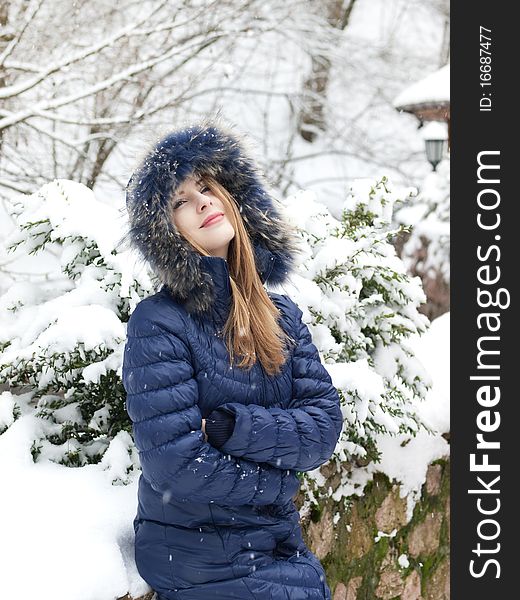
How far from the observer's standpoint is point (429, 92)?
34.4ft

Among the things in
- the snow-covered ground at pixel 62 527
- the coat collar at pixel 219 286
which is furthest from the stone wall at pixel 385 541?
the coat collar at pixel 219 286

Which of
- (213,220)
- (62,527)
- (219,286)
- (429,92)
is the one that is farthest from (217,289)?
(429,92)

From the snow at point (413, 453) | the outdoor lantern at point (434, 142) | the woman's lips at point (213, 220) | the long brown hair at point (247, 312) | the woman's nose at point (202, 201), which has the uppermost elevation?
the outdoor lantern at point (434, 142)

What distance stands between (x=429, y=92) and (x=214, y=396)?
9115 millimetres

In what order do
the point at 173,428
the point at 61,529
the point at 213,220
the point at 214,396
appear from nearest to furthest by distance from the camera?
the point at 173,428, the point at 214,396, the point at 213,220, the point at 61,529

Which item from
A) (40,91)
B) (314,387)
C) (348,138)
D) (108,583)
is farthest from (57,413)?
(348,138)

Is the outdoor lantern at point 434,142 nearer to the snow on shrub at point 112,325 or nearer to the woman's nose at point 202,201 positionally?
the snow on shrub at point 112,325

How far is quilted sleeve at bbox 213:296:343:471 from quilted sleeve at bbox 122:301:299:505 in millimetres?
58

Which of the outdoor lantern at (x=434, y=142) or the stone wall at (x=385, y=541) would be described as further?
the outdoor lantern at (x=434, y=142)

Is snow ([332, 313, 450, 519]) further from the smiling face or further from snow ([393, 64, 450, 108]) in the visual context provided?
snow ([393, 64, 450, 108])

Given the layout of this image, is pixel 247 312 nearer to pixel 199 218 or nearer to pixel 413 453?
pixel 199 218

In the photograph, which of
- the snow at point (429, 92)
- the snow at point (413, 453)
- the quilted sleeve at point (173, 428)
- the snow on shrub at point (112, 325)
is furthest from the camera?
the snow at point (429, 92)

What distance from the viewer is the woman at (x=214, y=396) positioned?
2033mm

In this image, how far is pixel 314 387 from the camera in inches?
91.0
